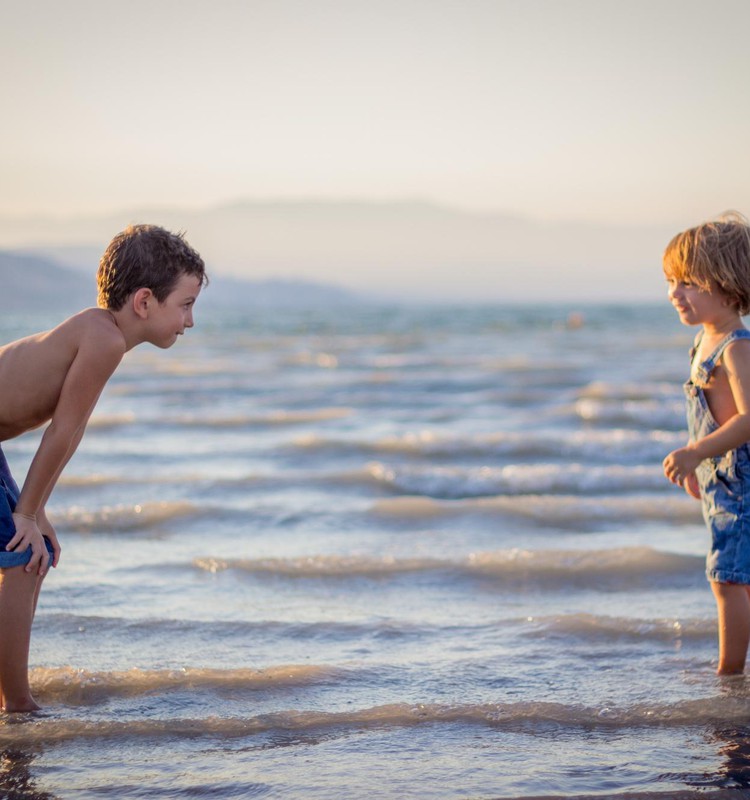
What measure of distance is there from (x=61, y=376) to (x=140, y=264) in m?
0.43

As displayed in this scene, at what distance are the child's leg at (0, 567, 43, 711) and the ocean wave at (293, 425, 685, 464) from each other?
600 centimetres

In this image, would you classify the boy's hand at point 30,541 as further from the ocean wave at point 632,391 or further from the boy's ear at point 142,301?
the ocean wave at point 632,391

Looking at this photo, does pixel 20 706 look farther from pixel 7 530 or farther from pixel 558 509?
pixel 558 509

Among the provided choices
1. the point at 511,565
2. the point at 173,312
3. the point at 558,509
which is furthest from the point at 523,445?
the point at 173,312

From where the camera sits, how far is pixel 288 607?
4.84 meters

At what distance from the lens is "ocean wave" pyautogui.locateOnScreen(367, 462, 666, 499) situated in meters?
7.71

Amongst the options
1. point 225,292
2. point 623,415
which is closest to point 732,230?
point 623,415

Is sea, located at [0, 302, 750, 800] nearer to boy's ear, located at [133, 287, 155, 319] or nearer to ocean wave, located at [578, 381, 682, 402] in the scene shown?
boy's ear, located at [133, 287, 155, 319]

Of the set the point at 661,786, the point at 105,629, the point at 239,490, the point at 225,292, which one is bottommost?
the point at 661,786

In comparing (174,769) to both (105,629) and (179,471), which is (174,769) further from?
(179,471)

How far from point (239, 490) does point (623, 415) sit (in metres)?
5.38

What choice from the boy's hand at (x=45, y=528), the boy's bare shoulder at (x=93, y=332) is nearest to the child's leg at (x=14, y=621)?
the boy's hand at (x=45, y=528)

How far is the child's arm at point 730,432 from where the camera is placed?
3547mm

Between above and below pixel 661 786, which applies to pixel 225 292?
above
